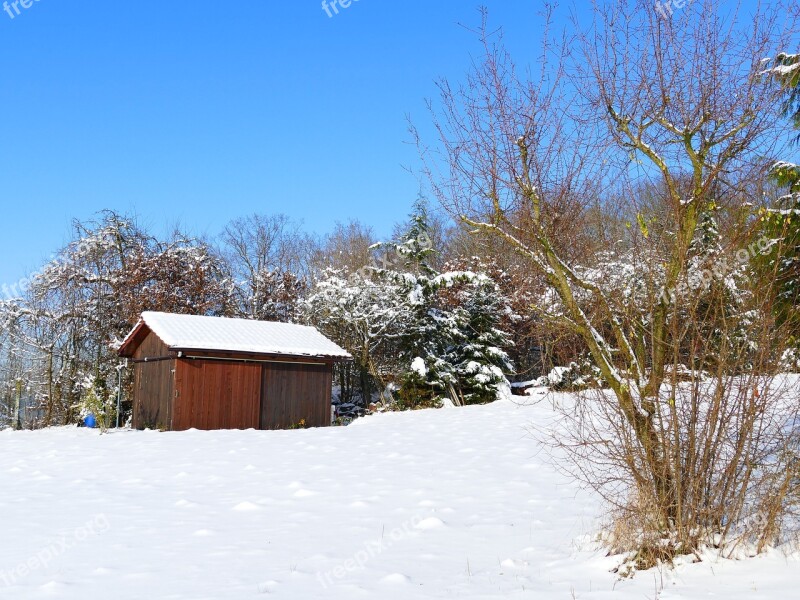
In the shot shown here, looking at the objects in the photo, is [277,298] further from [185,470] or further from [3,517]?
[3,517]

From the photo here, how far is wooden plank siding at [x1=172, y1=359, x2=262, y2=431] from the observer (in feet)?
58.2

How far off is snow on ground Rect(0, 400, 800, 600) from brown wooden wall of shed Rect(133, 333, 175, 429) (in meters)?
4.55

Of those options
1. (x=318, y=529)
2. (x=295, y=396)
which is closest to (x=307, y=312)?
(x=295, y=396)

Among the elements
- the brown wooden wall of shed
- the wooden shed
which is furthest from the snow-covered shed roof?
the brown wooden wall of shed

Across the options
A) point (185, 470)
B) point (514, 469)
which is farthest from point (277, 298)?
point (514, 469)

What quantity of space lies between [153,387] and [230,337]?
8.39ft

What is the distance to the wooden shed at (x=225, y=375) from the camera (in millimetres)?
17875

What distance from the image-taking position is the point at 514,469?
10492 millimetres

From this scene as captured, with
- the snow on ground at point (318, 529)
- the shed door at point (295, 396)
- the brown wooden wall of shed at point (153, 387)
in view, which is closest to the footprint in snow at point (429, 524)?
the snow on ground at point (318, 529)

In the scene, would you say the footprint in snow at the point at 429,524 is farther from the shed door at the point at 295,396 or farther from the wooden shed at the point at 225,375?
the shed door at the point at 295,396

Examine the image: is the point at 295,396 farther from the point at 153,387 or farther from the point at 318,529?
the point at 318,529

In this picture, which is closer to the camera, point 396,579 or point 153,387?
point 396,579

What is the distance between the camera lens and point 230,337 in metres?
19.1

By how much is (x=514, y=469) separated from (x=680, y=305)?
19.9 feet
